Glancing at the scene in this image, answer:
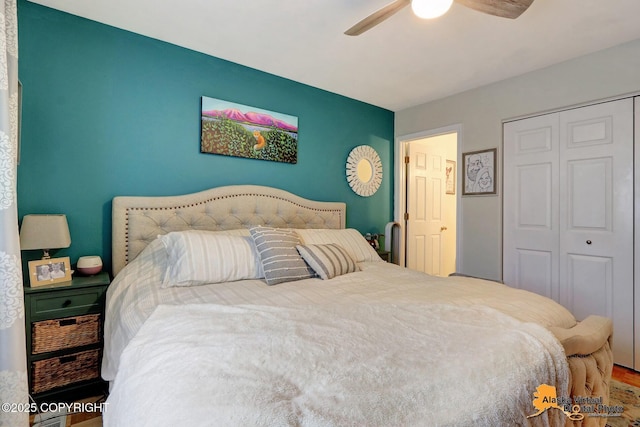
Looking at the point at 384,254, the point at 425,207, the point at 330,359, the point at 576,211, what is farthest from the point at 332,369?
the point at 425,207

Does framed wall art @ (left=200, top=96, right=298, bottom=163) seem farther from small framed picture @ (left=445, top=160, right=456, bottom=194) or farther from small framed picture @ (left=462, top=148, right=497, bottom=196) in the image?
small framed picture @ (left=445, top=160, right=456, bottom=194)

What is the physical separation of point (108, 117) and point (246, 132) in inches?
39.9

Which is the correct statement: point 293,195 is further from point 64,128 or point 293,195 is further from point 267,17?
point 64,128

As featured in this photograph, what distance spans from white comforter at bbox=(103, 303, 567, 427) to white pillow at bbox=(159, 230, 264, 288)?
1.62 feet

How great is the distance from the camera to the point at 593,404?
1.19 metres

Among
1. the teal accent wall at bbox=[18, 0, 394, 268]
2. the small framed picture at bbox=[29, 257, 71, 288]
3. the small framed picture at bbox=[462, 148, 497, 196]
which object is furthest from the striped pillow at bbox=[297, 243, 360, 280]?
the small framed picture at bbox=[462, 148, 497, 196]

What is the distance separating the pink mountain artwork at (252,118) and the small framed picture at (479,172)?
1.83m

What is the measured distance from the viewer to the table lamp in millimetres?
1727

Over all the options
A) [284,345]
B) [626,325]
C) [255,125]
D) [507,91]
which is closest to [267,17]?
[255,125]

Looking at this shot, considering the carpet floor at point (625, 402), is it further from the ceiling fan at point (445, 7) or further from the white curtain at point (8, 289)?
the white curtain at point (8, 289)

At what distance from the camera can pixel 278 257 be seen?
6.44 ft

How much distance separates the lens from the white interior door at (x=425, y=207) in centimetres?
392

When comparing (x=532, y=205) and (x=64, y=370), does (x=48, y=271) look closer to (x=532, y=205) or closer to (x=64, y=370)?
(x=64, y=370)

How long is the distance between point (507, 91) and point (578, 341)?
2515 millimetres
